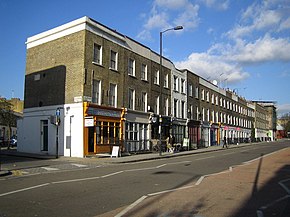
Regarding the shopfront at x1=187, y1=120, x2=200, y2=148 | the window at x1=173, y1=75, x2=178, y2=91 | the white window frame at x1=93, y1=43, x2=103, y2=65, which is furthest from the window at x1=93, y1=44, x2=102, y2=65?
the shopfront at x1=187, y1=120, x2=200, y2=148

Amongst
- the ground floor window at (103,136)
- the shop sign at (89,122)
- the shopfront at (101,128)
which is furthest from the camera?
the ground floor window at (103,136)

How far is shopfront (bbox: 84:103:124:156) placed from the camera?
79.4 ft

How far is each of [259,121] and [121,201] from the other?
3620 inches

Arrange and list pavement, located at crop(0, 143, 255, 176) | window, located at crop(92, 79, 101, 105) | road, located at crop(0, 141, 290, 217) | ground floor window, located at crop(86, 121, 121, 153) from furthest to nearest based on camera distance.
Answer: window, located at crop(92, 79, 101, 105)
ground floor window, located at crop(86, 121, 121, 153)
pavement, located at crop(0, 143, 255, 176)
road, located at crop(0, 141, 290, 217)

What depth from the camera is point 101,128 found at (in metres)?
25.6

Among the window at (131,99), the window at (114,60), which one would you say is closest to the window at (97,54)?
the window at (114,60)

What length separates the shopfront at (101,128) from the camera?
2420 centimetres

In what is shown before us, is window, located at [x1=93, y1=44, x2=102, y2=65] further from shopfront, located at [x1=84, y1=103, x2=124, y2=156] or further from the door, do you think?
the door

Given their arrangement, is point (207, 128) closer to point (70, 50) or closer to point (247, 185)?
point (70, 50)

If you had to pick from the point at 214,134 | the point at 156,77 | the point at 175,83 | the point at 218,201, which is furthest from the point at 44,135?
the point at 214,134

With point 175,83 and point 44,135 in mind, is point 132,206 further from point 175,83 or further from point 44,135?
point 175,83

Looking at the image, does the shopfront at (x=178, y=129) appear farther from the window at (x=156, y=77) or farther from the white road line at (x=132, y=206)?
the white road line at (x=132, y=206)

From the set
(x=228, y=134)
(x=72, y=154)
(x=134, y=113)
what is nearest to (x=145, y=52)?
(x=134, y=113)

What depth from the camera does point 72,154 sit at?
24.8 metres
